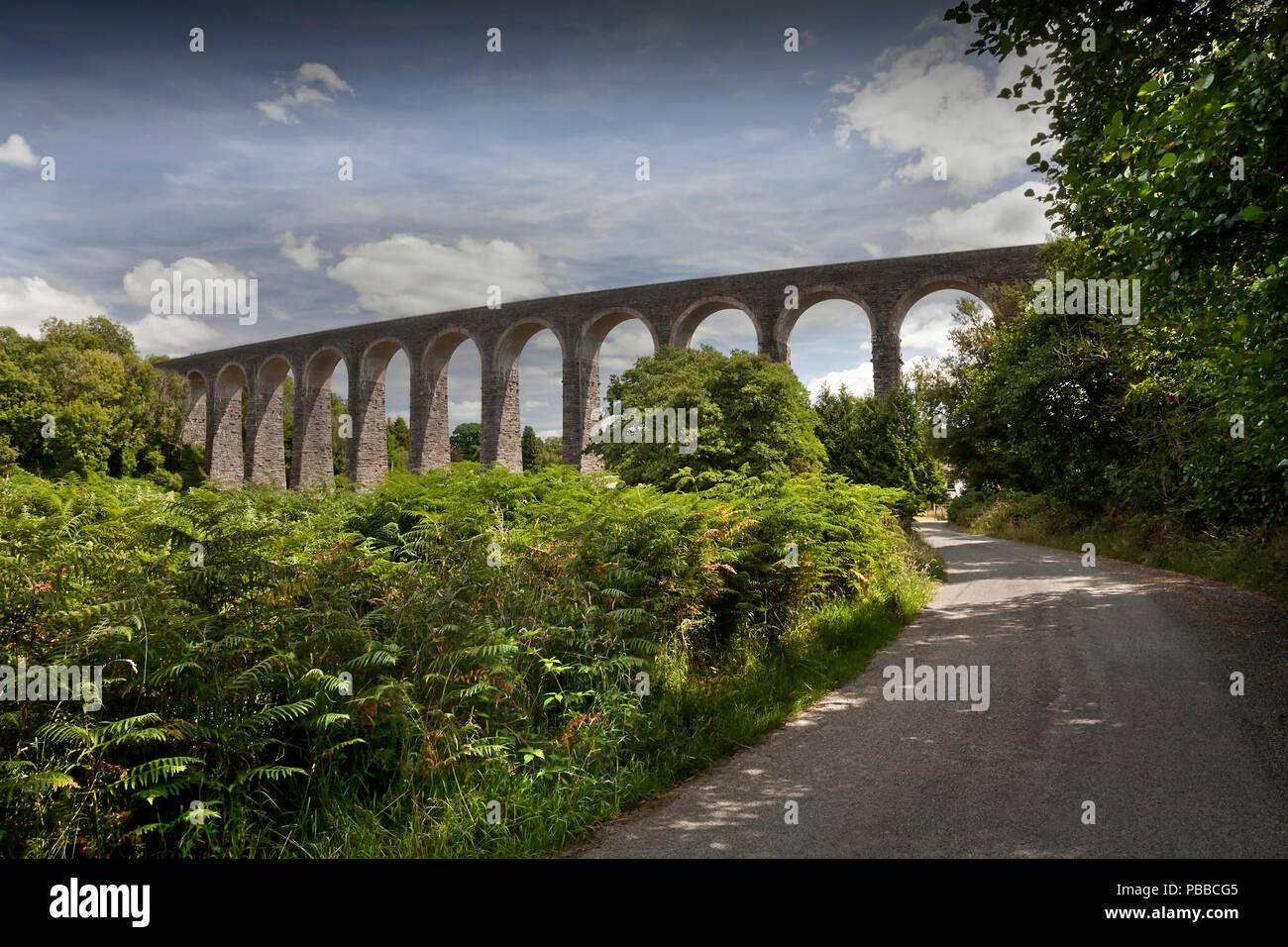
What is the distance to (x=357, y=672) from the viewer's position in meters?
3.79

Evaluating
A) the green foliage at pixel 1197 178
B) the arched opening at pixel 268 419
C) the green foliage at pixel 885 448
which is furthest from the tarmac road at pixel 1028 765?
the arched opening at pixel 268 419

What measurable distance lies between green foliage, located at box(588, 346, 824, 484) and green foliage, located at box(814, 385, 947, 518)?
1.86 meters

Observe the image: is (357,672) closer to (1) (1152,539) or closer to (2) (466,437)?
(1) (1152,539)

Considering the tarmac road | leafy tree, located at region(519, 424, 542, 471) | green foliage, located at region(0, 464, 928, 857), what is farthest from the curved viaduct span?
leafy tree, located at region(519, 424, 542, 471)

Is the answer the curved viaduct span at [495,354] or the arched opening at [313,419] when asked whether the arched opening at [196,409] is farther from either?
the arched opening at [313,419]

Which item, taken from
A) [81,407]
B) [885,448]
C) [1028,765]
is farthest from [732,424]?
[81,407]

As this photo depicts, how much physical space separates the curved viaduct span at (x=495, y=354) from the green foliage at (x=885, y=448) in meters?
7.87

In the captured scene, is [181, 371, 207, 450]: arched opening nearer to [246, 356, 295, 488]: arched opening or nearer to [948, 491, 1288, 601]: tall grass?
[246, 356, 295, 488]: arched opening

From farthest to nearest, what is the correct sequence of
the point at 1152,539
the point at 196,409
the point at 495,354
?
the point at 196,409, the point at 495,354, the point at 1152,539

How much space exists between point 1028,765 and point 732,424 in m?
12.0

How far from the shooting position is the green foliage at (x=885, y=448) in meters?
18.3

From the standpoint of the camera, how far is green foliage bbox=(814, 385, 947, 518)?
18.3m

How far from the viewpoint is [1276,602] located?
865 cm
